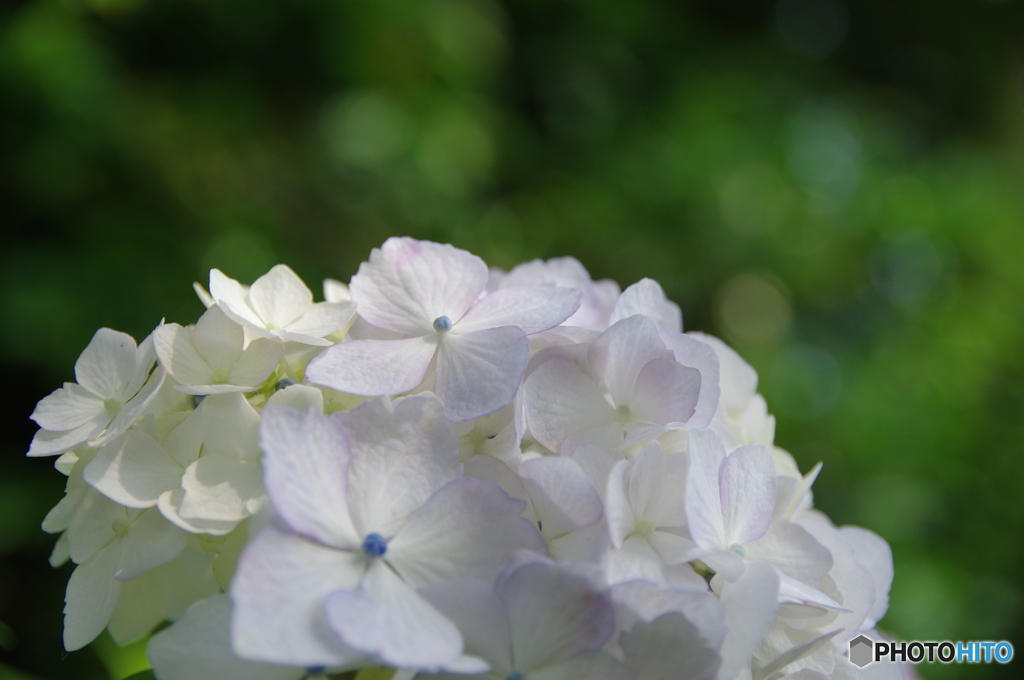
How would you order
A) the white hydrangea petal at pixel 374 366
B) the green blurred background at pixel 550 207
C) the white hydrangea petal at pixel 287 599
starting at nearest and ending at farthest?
1. the white hydrangea petal at pixel 287 599
2. the white hydrangea petal at pixel 374 366
3. the green blurred background at pixel 550 207

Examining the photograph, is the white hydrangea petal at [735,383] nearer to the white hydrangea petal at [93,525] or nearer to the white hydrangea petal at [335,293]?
the white hydrangea petal at [335,293]

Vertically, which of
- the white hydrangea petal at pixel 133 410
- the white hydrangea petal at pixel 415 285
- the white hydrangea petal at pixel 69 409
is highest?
the white hydrangea petal at pixel 415 285

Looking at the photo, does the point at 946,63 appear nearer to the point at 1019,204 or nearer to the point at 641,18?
the point at 1019,204

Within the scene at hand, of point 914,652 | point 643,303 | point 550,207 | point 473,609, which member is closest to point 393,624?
point 473,609

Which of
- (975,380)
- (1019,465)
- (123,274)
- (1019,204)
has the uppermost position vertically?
(123,274)

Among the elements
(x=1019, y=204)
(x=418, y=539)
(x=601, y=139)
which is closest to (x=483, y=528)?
(x=418, y=539)

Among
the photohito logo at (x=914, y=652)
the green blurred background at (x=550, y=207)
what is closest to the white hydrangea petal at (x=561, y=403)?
the photohito logo at (x=914, y=652)
